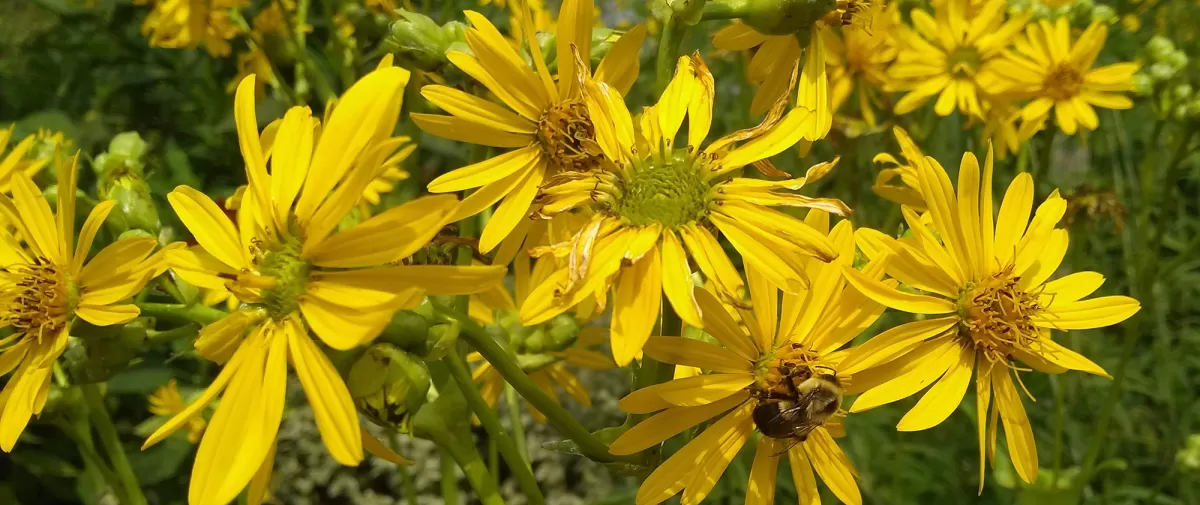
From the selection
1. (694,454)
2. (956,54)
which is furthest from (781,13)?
(956,54)

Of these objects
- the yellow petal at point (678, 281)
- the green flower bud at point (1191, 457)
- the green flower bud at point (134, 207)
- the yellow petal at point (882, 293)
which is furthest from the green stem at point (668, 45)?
the green flower bud at point (1191, 457)

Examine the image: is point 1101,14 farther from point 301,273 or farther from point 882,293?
point 301,273

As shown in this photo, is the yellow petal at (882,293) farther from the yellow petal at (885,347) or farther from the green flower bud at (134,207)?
the green flower bud at (134,207)

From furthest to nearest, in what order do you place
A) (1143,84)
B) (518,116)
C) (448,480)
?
(1143,84)
(448,480)
(518,116)

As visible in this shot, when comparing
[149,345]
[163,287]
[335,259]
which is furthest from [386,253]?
[163,287]

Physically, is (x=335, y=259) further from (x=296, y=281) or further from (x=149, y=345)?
(x=149, y=345)
